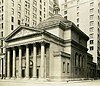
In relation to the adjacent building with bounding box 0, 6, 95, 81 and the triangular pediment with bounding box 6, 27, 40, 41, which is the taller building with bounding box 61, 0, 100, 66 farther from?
the triangular pediment with bounding box 6, 27, 40, 41

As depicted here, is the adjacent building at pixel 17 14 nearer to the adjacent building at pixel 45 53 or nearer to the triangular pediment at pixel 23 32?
the adjacent building at pixel 45 53

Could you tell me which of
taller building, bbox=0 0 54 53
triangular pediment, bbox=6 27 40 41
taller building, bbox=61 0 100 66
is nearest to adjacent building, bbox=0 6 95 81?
triangular pediment, bbox=6 27 40 41

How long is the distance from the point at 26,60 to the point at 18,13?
25.5 metres

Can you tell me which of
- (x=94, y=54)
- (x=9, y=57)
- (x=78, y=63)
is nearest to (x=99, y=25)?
(x=94, y=54)

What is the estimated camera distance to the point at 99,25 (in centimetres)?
7044

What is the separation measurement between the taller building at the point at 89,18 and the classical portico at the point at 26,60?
32.5m

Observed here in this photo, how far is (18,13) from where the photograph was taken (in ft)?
203

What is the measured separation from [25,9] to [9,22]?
10.8 metres

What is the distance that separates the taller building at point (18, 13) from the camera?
186 feet

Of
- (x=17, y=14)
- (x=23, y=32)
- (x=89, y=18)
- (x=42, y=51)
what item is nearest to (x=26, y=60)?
(x=42, y=51)

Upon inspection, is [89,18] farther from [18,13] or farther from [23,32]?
[23,32]

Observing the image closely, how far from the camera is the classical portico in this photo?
129ft

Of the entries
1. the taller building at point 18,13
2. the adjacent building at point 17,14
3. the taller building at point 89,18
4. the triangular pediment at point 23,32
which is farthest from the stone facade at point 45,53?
the taller building at point 89,18

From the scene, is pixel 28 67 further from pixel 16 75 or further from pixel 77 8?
pixel 77 8
